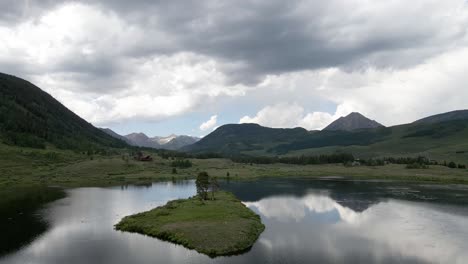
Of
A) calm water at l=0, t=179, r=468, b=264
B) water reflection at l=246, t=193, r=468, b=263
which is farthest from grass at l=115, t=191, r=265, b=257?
A: water reflection at l=246, t=193, r=468, b=263

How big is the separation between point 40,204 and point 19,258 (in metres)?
60.2

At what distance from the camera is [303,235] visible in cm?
7131

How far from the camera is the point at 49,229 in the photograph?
75.8 metres

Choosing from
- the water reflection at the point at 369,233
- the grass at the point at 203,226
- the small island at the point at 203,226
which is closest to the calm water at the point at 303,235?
the water reflection at the point at 369,233

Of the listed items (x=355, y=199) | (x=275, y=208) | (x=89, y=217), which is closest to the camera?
(x=89, y=217)

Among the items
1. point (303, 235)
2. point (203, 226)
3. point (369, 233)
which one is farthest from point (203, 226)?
point (369, 233)

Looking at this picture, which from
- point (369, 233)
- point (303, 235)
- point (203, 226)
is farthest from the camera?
point (369, 233)

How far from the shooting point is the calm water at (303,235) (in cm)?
5622

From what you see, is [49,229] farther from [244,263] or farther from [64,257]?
[244,263]

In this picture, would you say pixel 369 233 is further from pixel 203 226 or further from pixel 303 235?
pixel 203 226

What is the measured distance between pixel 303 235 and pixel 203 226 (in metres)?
19.0

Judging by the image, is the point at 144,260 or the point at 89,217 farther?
the point at 89,217

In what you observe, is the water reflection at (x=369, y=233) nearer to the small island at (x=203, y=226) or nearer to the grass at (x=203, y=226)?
the small island at (x=203, y=226)

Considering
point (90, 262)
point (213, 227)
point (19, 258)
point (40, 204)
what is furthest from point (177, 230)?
point (40, 204)
